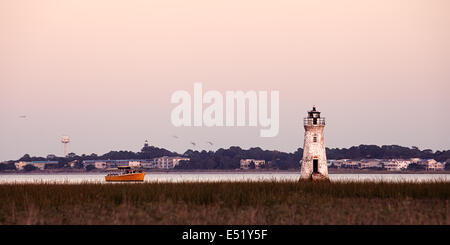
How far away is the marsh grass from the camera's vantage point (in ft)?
72.0

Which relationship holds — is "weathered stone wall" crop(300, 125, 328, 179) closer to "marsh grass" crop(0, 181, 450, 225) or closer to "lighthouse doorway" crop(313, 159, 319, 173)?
"lighthouse doorway" crop(313, 159, 319, 173)

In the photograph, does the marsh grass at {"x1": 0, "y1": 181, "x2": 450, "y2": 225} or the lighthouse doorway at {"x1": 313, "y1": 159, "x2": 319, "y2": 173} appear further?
the lighthouse doorway at {"x1": 313, "y1": 159, "x2": 319, "y2": 173}

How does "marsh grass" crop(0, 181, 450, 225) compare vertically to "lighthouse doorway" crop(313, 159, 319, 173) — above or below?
below

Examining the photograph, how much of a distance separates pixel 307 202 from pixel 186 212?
661 centimetres

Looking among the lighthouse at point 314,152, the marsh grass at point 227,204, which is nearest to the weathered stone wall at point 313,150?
the lighthouse at point 314,152

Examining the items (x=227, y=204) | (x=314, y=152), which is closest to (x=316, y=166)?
(x=314, y=152)

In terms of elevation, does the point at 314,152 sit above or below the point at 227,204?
above

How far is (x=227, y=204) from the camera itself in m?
26.0

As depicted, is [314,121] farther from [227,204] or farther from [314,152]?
[227,204]

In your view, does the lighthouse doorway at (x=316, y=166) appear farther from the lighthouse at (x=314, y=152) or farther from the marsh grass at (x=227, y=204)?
the marsh grass at (x=227, y=204)

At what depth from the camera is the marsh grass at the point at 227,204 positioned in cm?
2194

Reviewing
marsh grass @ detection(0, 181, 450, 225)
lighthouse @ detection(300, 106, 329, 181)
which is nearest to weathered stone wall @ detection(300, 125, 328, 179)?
lighthouse @ detection(300, 106, 329, 181)
